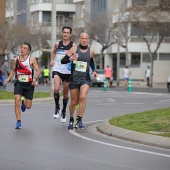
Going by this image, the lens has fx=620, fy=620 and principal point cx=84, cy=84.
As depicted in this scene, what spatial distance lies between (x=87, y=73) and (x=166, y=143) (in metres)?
2.93

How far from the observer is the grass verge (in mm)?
12906

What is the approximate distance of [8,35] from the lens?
71750mm

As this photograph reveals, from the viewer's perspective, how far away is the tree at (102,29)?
6062cm

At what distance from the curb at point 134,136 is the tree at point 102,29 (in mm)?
46815

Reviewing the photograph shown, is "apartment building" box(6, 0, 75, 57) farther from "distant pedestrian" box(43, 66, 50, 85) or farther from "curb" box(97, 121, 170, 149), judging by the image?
"curb" box(97, 121, 170, 149)

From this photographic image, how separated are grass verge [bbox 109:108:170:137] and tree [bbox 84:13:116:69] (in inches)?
1758

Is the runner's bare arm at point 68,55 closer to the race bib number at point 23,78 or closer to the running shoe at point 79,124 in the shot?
the race bib number at point 23,78

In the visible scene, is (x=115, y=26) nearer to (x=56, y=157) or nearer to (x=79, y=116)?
Answer: (x=79, y=116)

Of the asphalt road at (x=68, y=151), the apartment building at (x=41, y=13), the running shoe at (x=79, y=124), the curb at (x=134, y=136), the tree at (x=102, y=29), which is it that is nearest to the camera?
the asphalt road at (x=68, y=151)

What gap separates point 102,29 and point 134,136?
49157mm

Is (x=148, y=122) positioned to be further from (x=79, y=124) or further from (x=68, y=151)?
(x=68, y=151)

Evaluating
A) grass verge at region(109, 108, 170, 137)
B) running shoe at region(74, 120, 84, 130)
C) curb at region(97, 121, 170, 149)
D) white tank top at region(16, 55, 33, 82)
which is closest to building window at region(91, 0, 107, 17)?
grass verge at region(109, 108, 170, 137)

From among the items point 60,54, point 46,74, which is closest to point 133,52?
point 46,74

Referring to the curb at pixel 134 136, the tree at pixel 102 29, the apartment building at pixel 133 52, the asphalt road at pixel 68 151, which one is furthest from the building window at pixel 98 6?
the asphalt road at pixel 68 151
